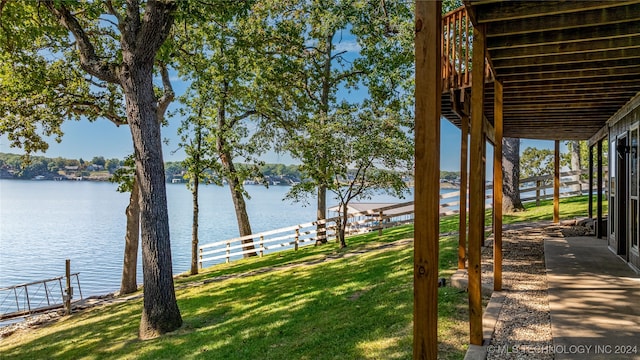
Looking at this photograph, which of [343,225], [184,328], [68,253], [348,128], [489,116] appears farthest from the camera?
[68,253]

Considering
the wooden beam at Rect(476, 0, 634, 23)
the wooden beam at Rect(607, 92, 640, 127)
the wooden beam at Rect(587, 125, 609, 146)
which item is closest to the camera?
the wooden beam at Rect(476, 0, 634, 23)

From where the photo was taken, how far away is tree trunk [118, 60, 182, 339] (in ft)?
23.4

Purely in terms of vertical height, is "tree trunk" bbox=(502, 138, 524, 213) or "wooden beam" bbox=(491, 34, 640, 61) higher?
"wooden beam" bbox=(491, 34, 640, 61)

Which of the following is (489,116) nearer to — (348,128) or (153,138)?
(348,128)

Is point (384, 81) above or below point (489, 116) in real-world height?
above

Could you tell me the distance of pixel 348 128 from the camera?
38.8 ft

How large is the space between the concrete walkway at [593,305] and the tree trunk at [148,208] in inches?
229

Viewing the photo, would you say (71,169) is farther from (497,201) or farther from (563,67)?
(563,67)

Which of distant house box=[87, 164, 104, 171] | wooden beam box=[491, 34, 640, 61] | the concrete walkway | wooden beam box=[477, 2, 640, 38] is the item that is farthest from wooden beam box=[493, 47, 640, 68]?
distant house box=[87, 164, 104, 171]

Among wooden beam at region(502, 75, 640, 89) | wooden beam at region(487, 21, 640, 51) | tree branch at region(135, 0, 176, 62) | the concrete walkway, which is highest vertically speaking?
tree branch at region(135, 0, 176, 62)

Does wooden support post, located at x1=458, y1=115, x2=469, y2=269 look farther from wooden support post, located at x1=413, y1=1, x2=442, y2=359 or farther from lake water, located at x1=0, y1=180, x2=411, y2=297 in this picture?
lake water, located at x1=0, y1=180, x2=411, y2=297

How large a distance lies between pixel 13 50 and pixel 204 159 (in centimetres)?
556

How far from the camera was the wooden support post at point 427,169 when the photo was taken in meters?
2.30

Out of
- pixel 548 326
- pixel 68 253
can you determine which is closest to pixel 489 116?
pixel 548 326
